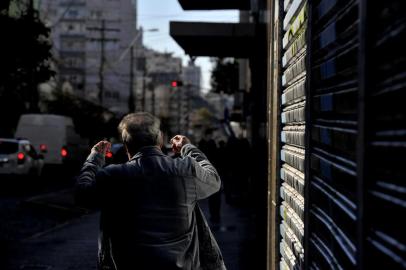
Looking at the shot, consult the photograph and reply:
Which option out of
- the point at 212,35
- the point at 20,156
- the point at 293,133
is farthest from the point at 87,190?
the point at 20,156

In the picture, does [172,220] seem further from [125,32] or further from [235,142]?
[125,32]

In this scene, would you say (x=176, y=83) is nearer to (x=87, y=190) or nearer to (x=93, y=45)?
(x=87, y=190)

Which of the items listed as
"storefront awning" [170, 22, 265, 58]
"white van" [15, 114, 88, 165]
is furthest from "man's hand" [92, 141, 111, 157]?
"white van" [15, 114, 88, 165]

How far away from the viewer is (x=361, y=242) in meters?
2.15

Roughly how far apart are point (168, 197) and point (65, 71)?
95.6m

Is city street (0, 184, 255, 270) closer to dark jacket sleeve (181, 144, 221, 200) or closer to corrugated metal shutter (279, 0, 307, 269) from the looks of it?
corrugated metal shutter (279, 0, 307, 269)

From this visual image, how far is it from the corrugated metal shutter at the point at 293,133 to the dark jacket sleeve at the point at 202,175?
497 mm

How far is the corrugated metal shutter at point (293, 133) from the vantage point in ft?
12.6

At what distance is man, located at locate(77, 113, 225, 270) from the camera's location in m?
3.30

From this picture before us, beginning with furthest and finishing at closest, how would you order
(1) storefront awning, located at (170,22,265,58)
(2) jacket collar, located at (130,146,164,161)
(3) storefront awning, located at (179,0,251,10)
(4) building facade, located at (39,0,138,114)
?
(4) building facade, located at (39,0,138,114) < (3) storefront awning, located at (179,0,251,10) < (1) storefront awning, located at (170,22,265,58) < (2) jacket collar, located at (130,146,164,161)

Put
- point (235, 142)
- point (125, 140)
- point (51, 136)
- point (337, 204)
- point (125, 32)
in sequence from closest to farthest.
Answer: point (337, 204)
point (125, 140)
point (235, 142)
point (51, 136)
point (125, 32)

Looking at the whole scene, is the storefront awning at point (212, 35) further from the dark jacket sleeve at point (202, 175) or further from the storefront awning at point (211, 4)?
the dark jacket sleeve at point (202, 175)

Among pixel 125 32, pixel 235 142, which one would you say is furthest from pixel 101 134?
pixel 125 32

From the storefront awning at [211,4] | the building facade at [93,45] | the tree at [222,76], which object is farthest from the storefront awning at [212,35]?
the building facade at [93,45]
